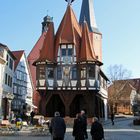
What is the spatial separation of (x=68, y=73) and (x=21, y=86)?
16463 mm

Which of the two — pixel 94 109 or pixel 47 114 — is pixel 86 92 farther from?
pixel 47 114

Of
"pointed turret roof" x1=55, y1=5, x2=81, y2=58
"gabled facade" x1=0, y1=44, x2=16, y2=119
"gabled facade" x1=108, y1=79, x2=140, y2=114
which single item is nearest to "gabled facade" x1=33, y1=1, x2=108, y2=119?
"pointed turret roof" x1=55, y1=5, x2=81, y2=58

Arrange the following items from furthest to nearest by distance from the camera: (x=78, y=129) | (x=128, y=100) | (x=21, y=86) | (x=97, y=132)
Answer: (x=128, y=100)
(x=21, y=86)
(x=78, y=129)
(x=97, y=132)

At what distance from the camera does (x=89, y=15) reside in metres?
58.7

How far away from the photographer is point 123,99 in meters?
87.1

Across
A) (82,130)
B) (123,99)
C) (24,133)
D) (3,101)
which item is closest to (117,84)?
(123,99)

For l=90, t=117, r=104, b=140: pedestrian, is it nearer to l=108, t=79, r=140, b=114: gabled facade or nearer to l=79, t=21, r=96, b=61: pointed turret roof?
l=79, t=21, r=96, b=61: pointed turret roof

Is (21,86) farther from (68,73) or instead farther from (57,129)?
(57,129)

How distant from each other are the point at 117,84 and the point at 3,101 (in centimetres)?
3697

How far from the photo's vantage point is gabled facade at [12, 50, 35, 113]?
50.8 m

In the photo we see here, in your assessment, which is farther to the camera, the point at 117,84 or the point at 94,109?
the point at 117,84

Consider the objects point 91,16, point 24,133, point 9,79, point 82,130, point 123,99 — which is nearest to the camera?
point 82,130

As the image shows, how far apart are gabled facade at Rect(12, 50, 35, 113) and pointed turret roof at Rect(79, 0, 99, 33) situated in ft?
44.7

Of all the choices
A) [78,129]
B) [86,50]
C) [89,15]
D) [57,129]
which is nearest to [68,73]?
[86,50]
